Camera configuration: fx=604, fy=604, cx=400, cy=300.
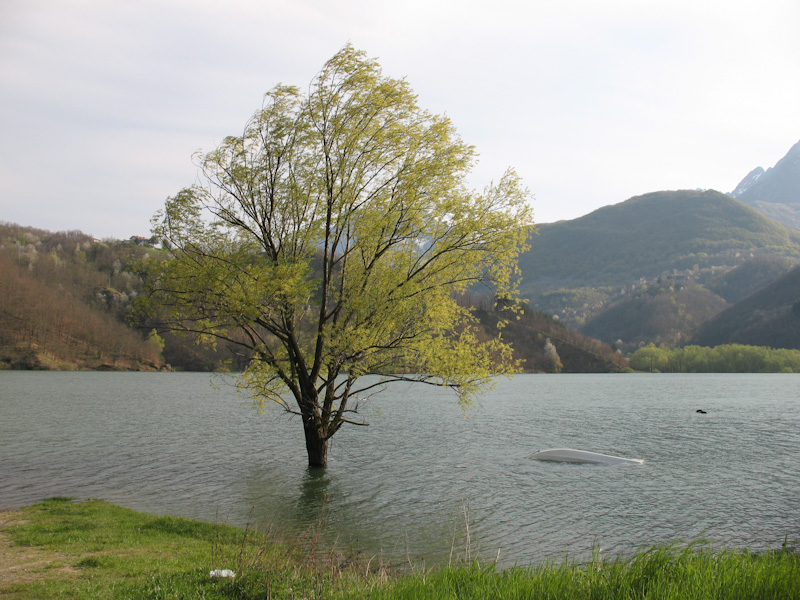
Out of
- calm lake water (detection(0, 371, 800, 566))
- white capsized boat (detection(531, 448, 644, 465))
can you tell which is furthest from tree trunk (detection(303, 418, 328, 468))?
white capsized boat (detection(531, 448, 644, 465))

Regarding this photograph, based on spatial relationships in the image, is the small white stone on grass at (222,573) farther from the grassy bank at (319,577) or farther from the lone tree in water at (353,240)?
the lone tree in water at (353,240)

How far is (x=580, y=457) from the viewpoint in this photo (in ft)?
124

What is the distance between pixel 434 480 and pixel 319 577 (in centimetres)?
1891

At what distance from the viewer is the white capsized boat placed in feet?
123

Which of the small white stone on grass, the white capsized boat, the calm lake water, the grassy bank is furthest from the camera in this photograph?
the white capsized boat

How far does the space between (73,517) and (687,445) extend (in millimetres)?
42502

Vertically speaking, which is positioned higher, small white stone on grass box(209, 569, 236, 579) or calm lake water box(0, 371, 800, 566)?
small white stone on grass box(209, 569, 236, 579)

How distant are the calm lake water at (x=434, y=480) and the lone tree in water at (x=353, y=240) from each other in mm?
4098

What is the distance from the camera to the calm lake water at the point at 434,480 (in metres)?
20.7

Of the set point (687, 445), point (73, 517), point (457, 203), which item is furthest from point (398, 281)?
point (687, 445)

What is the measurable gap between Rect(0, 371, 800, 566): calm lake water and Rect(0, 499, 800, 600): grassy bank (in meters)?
4.15

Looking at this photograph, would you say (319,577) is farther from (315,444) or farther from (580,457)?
(580,457)

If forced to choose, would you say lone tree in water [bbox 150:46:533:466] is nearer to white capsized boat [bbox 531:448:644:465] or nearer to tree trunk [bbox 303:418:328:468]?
tree trunk [bbox 303:418:328:468]

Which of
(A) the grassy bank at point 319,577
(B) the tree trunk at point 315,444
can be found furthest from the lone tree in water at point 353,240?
(A) the grassy bank at point 319,577
